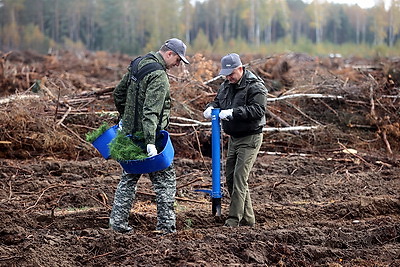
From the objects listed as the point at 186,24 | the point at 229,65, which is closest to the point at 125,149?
the point at 229,65

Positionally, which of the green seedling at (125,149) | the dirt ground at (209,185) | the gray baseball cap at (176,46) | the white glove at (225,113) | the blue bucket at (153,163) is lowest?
the dirt ground at (209,185)

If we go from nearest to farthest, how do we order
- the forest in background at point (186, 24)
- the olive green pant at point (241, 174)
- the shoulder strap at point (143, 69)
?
the shoulder strap at point (143, 69) → the olive green pant at point (241, 174) → the forest in background at point (186, 24)

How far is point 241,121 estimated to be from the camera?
6.28 metres

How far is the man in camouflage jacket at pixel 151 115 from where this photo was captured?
5.58 m

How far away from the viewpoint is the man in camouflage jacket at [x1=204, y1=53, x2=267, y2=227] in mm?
6160

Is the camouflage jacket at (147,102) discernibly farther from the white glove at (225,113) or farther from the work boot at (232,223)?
the work boot at (232,223)

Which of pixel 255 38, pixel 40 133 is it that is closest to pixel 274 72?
pixel 40 133

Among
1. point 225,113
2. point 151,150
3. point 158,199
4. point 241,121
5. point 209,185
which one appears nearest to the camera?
point 151,150

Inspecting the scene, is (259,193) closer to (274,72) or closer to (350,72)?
(274,72)

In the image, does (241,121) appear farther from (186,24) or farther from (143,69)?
(186,24)

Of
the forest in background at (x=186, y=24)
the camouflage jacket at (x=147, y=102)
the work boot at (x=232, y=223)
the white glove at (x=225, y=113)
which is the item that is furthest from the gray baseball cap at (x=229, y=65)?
the forest in background at (x=186, y=24)

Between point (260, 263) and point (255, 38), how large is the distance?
6490 cm

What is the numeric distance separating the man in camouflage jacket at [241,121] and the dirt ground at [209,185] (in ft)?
1.17

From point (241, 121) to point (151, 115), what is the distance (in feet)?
→ 3.98
